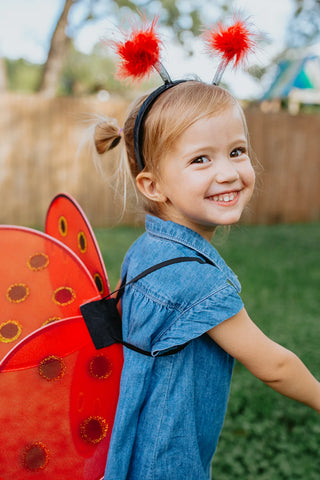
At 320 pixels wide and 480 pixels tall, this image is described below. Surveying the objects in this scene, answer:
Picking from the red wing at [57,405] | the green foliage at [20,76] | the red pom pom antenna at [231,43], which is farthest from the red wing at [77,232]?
the green foliage at [20,76]

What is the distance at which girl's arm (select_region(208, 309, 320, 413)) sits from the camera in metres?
1.11

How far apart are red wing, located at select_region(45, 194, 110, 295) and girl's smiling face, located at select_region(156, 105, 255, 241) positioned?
28cm

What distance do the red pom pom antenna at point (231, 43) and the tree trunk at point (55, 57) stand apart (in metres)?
9.86

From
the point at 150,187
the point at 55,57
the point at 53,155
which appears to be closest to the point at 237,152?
the point at 150,187

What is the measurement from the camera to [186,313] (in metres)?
1.08

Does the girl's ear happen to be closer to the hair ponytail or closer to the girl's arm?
the hair ponytail

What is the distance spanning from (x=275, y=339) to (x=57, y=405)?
2.64 m

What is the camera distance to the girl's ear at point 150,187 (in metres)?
A: 1.26

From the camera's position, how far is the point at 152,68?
1.33 metres

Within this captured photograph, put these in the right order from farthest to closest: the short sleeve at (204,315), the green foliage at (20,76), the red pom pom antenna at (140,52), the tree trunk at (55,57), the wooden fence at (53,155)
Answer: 1. the green foliage at (20,76)
2. the tree trunk at (55,57)
3. the wooden fence at (53,155)
4. the red pom pom antenna at (140,52)
5. the short sleeve at (204,315)

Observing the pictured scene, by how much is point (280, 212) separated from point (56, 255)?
869cm

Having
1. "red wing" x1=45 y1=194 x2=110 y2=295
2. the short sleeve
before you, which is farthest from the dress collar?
"red wing" x1=45 y1=194 x2=110 y2=295

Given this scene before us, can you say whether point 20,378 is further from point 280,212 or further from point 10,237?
point 280,212

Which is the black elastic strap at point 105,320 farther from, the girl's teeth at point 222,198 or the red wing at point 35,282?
the girl's teeth at point 222,198
